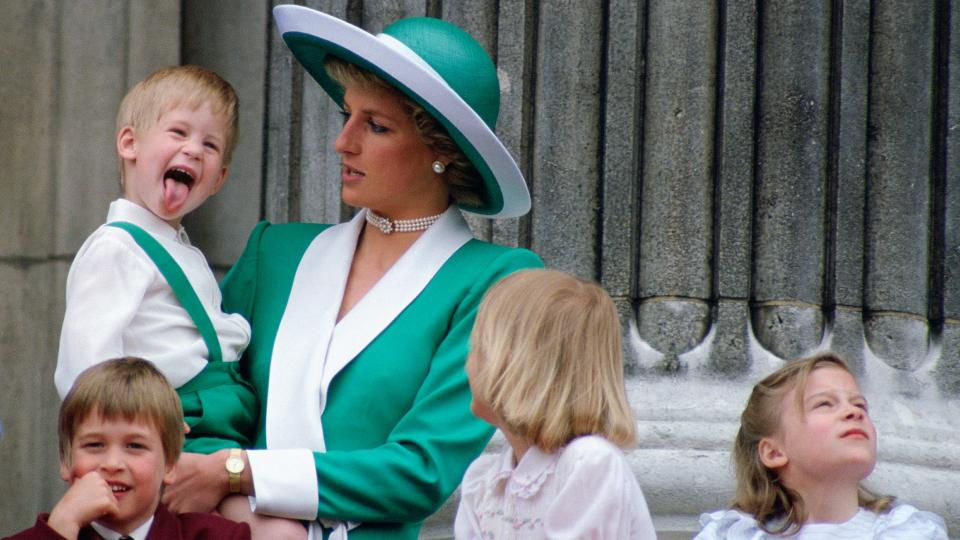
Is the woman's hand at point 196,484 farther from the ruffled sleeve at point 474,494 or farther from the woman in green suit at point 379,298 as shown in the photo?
the ruffled sleeve at point 474,494

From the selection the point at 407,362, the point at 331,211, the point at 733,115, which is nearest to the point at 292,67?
the point at 331,211

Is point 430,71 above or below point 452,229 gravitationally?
above

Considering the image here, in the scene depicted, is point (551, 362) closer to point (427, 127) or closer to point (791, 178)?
point (427, 127)

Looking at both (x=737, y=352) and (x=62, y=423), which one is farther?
(x=737, y=352)

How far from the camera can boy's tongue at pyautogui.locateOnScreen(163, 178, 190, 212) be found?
153 inches

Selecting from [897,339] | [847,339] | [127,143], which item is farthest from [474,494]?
[897,339]

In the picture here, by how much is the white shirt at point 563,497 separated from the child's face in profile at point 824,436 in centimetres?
51

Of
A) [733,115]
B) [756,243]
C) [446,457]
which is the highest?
[733,115]

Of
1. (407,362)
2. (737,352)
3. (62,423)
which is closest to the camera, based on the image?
(62,423)

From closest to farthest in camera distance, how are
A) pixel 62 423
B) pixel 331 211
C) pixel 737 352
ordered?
1. pixel 62 423
2. pixel 737 352
3. pixel 331 211

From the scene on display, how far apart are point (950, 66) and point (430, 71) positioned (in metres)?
1.68

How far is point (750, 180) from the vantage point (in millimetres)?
4801

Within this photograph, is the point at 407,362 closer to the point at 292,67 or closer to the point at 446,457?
the point at 446,457

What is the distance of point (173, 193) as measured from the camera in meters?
3.90
